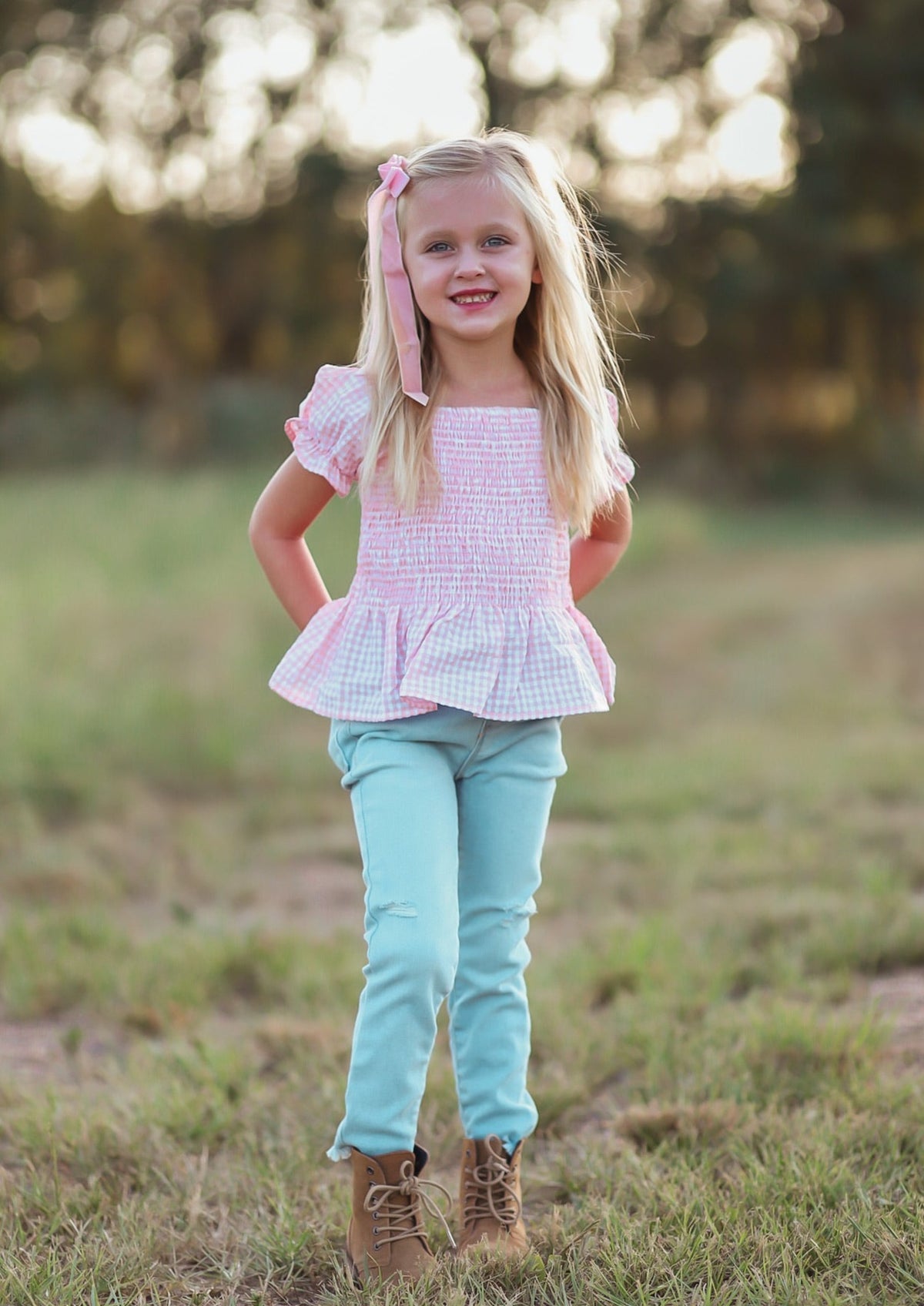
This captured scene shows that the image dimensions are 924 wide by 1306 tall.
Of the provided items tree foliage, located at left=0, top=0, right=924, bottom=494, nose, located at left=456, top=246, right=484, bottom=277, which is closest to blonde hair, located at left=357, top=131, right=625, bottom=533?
nose, located at left=456, top=246, right=484, bottom=277

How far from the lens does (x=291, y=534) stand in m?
2.48

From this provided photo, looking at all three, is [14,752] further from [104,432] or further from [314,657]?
[104,432]

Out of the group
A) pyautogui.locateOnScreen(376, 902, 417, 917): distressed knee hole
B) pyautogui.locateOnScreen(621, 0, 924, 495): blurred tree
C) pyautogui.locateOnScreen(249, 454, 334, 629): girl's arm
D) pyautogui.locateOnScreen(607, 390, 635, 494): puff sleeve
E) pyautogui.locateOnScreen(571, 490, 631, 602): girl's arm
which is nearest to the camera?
pyautogui.locateOnScreen(376, 902, 417, 917): distressed knee hole

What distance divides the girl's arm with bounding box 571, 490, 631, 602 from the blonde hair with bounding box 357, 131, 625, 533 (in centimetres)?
13

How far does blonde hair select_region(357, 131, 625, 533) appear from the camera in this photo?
91.7 inches

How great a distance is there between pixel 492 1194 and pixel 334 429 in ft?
4.04

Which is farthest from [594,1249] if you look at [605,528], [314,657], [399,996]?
[605,528]

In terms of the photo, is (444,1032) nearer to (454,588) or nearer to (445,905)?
(445,905)

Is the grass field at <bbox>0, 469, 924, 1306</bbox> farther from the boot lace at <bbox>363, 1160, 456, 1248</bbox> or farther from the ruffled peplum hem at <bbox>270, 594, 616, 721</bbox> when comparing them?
the ruffled peplum hem at <bbox>270, 594, 616, 721</bbox>

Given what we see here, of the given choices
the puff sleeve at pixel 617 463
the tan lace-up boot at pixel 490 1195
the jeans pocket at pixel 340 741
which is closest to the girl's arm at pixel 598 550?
the puff sleeve at pixel 617 463

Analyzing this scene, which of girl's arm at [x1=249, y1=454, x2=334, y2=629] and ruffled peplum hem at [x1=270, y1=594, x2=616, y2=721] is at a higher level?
girl's arm at [x1=249, y1=454, x2=334, y2=629]

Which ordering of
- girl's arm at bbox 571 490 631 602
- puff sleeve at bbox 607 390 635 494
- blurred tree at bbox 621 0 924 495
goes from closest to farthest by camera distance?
puff sleeve at bbox 607 390 635 494, girl's arm at bbox 571 490 631 602, blurred tree at bbox 621 0 924 495

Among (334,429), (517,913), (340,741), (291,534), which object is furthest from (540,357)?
(517,913)

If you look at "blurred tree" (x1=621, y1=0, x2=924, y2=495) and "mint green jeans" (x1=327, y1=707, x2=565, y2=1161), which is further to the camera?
"blurred tree" (x1=621, y1=0, x2=924, y2=495)
